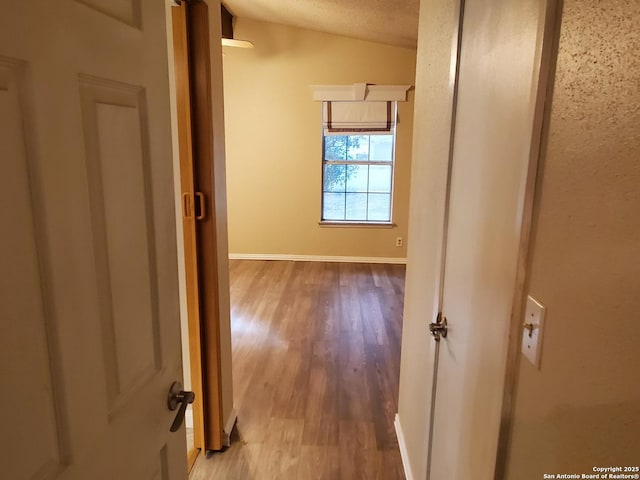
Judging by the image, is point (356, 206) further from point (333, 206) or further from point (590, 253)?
point (590, 253)

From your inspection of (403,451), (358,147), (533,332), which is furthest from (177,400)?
(358,147)

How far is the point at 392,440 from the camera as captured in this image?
2150mm

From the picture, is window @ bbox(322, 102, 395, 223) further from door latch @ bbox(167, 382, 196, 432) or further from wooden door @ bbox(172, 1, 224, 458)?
door latch @ bbox(167, 382, 196, 432)

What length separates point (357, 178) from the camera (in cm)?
533

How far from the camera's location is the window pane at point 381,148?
17.1 feet

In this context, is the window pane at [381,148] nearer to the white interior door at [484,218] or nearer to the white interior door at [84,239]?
the white interior door at [484,218]

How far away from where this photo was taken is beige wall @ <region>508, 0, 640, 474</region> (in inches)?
19.9

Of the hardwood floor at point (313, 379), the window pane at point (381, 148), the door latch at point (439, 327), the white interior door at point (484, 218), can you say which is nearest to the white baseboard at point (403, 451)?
the hardwood floor at point (313, 379)

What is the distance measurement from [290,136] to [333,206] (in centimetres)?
105

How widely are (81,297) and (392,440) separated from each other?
1.93m

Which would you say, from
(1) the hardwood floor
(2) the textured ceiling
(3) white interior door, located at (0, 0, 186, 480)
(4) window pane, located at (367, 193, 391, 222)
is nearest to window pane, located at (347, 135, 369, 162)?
(4) window pane, located at (367, 193, 391, 222)

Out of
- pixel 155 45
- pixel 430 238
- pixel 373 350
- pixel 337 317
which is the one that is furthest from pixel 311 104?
pixel 155 45

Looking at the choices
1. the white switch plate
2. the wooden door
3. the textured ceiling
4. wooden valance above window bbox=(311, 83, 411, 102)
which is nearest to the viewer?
the white switch plate

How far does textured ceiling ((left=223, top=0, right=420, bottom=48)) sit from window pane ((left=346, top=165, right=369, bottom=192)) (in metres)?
1.49
